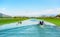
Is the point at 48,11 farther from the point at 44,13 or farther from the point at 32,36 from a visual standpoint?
the point at 32,36

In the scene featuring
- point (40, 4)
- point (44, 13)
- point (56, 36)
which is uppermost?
point (40, 4)

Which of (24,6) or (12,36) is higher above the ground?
(24,6)

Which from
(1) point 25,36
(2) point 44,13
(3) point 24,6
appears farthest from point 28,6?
(1) point 25,36

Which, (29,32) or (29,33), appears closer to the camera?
(29,33)

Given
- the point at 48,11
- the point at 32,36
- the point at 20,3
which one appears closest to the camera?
the point at 32,36

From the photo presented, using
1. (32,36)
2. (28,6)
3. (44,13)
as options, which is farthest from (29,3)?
(32,36)

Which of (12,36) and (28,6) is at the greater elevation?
(28,6)

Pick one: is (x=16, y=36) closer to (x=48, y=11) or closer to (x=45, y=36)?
(x=45, y=36)

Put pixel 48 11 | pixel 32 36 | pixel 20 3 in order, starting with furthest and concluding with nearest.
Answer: pixel 48 11, pixel 20 3, pixel 32 36

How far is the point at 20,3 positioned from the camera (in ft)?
16.2

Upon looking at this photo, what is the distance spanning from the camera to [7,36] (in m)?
4.41

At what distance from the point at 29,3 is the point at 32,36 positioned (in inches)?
50.0

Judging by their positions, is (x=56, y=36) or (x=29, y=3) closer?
(x=56, y=36)

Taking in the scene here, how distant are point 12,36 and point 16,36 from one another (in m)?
0.12
